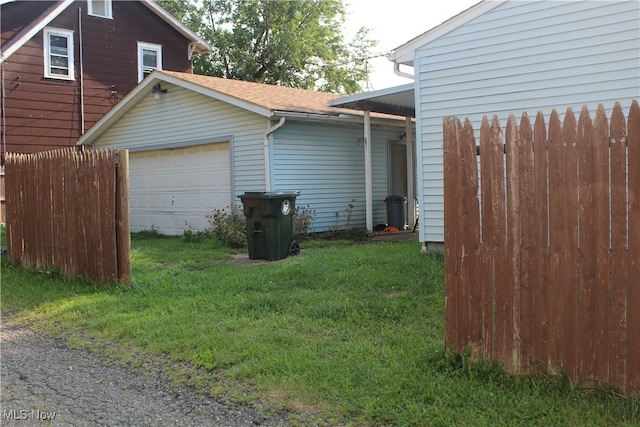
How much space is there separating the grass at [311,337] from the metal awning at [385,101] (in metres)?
3.80

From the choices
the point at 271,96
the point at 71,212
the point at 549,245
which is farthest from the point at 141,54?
the point at 549,245

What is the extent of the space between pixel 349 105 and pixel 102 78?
10.9 meters

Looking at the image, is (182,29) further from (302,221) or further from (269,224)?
(269,224)

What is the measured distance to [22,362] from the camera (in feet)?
17.3

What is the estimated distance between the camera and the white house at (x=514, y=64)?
25.9ft

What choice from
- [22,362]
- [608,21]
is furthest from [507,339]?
[608,21]

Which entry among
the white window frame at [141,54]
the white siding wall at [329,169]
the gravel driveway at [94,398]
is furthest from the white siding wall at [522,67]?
the white window frame at [141,54]

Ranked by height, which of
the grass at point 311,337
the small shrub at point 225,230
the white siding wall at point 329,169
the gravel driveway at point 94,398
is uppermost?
the white siding wall at point 329,169

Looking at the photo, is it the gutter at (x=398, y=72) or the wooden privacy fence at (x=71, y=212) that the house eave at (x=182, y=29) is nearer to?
the wooden privacy fence at (x=71, y=212)

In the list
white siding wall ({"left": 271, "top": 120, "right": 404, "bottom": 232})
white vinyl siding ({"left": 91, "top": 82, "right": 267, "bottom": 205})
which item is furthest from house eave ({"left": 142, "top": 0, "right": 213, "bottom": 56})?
white siding wall ({"left": 271, "top": 120, "right": 404, "bottom": 232})

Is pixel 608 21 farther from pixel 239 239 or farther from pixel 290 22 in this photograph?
pixel 290 22

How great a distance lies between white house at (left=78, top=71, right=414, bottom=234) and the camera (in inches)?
527

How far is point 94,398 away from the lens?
4.32 meters

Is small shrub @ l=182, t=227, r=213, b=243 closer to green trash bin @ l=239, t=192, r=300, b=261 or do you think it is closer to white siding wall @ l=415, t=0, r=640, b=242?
green trash bin @ l=239, t=192, r=300, b=261
